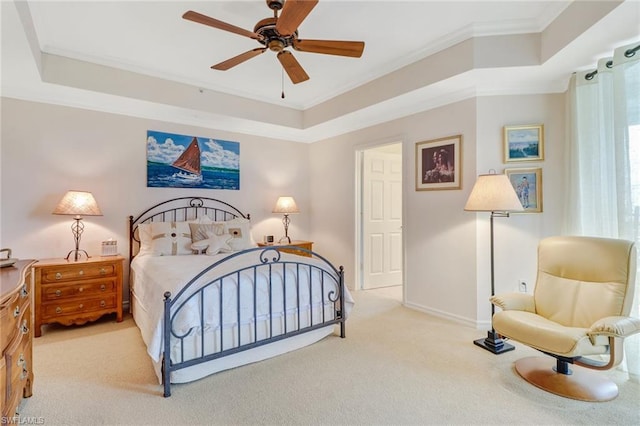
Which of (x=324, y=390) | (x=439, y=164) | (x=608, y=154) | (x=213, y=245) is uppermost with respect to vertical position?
(x=439, y=164)

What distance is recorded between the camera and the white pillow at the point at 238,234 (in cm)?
395

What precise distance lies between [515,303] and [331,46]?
7.90 feet

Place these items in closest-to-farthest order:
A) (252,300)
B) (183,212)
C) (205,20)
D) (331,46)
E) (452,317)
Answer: (205,20) → (331,46) → (252,300) → (452,317) → (183,212)

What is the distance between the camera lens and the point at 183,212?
434cm

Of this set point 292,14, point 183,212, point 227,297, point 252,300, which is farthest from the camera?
point 183,212

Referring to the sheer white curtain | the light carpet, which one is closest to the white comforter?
the light carpet

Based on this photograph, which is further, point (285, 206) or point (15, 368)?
point (285, 206)

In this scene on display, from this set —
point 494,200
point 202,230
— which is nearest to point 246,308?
point 202,230

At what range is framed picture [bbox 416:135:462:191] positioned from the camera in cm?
349

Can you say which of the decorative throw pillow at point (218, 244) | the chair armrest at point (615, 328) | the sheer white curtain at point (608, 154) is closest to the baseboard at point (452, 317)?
the sheer white curtain at point (608, 154)

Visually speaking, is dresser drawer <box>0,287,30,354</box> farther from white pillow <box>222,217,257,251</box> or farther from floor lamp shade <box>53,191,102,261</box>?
white pillow <box>222,217,257,251</box>

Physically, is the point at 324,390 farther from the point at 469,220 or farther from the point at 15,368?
the point at 469,220

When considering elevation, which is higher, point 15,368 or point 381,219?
point 381,219

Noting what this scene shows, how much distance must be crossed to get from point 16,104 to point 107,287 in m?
2.12
